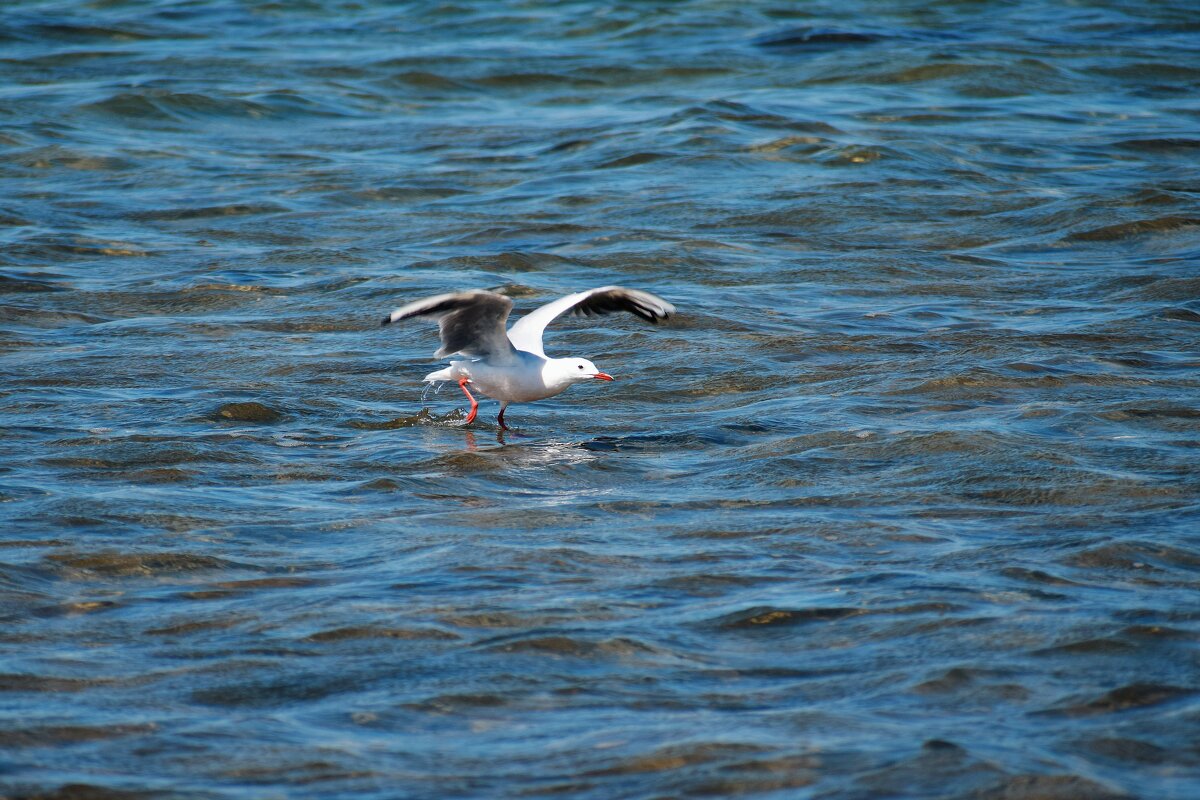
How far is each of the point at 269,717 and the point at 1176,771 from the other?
2811 mm

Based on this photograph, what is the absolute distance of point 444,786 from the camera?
14.8 feet

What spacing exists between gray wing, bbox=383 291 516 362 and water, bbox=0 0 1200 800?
1.69 feet

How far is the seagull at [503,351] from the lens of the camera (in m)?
8.34

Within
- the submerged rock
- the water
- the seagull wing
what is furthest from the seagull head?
the submerged rock

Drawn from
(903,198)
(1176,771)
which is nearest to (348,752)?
(1176,771)

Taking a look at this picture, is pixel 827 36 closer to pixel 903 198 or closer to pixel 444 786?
pixel 903 198

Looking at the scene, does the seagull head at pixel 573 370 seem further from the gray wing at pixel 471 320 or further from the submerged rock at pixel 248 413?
the submerged rock at pixel 248 413

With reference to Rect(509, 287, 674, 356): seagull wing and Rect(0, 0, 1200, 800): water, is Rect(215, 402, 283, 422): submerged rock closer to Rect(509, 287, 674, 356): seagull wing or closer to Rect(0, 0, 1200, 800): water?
Rect(0, 0, 1200, 800): water

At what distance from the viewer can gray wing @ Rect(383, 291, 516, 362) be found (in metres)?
7.96

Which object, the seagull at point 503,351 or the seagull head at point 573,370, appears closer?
the seagull at point 503,351

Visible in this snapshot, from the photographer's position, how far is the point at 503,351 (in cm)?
860

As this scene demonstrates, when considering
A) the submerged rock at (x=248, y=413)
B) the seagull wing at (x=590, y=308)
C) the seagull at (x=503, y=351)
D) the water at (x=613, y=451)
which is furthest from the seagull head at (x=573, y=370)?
the submerged rock at (x=248, y=413)

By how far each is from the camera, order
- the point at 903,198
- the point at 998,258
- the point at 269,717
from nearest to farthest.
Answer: the point at 269,717
the point at 998,258
the point at 903,198

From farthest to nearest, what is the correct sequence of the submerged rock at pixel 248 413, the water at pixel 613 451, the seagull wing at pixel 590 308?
the seagull wing at pixel 590 308, the submerged rock at pixel 248 413, the water at pixel 613 451
